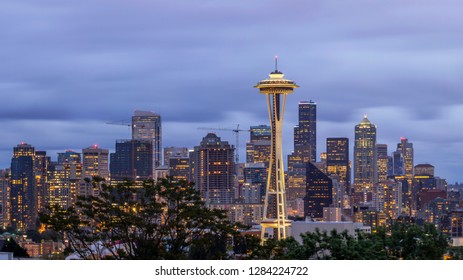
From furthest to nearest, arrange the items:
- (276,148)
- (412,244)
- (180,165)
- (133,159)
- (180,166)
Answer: (180,165)
(180,166)
(133,159)
(276,148)
(412,244)

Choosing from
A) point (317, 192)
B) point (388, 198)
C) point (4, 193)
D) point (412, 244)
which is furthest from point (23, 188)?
point (412, 244)

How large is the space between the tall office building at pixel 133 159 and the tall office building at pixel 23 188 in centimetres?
1325

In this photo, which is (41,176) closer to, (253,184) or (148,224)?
(253,184)

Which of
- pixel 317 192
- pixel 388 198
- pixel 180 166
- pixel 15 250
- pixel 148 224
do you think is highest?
pixel 180 166

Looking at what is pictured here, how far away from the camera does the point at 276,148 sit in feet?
353

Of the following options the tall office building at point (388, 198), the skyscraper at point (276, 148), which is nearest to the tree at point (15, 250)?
the skyscraper at point (276, 148)

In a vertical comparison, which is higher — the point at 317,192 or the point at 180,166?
the point at 180,166

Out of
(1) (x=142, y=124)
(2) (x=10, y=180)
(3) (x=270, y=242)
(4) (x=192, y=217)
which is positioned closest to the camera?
(4) (x=192, y=217)

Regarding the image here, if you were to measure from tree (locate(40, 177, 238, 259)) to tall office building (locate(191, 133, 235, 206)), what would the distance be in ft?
481

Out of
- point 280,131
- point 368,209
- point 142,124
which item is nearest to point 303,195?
point 368,209

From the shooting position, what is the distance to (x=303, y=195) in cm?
18225

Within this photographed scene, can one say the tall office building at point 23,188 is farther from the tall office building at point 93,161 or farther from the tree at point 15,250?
the tree at point 15,250
